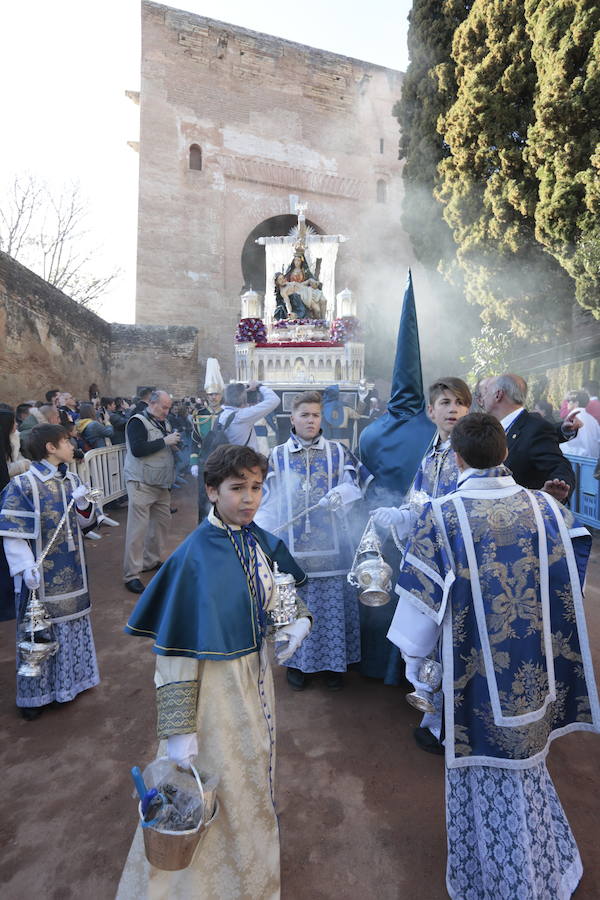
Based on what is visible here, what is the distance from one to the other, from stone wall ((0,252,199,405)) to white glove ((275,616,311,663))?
344 inches

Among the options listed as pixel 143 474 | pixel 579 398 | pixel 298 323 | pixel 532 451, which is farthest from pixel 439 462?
pixel 298 323

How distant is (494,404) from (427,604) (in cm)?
194

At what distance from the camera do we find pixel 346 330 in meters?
12.1

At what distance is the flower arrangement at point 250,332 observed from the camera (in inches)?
471

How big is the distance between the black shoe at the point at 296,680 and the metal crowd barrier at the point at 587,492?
17.5 ft

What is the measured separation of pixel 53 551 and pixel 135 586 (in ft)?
7.63

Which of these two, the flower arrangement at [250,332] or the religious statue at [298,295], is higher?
the religious statue at [298,295]

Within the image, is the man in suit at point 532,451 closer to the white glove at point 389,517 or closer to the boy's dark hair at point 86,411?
the white glove at point 389,517

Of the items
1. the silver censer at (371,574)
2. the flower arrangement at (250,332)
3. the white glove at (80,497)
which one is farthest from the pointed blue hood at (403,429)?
the flower arrangement at (250,332)

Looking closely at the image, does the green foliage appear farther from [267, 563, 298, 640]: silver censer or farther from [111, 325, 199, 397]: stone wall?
[267, 563, 298, 640]: silver censer

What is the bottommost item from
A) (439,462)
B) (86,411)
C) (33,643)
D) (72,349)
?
(33,643)

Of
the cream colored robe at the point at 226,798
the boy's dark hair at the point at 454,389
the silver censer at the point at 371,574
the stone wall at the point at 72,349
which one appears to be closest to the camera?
the cream colored robe at the point at 226,798

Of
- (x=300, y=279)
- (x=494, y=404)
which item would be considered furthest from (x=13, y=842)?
(x=300, y=279)

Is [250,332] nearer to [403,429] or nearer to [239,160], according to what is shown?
[403,429]
